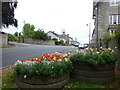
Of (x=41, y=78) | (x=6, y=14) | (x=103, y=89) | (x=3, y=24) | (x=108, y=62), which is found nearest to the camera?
(x=41, y=78)

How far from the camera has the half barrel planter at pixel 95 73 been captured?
3.20 metres

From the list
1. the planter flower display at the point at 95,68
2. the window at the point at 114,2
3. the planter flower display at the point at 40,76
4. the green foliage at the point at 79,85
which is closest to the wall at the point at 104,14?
the window at the point at 114,2

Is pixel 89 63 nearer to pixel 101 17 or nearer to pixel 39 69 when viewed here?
pixel 39 69

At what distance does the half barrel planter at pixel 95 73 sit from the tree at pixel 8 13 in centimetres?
1482

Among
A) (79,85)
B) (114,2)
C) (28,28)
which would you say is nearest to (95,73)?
(79,85)

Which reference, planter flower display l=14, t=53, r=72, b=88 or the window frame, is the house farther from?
planter flower display l=14, t=53, r=72, b=88

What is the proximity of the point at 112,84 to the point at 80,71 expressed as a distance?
108cm

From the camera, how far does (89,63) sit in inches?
126

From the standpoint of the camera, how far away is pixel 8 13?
14.6 meters

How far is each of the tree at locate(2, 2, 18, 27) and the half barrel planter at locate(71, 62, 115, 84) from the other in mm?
14817

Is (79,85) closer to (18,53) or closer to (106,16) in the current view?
(18,53)

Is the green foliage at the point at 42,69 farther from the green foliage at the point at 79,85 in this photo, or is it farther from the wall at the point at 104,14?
the wall at the point at 104,14

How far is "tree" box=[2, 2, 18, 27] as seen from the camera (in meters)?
14.0

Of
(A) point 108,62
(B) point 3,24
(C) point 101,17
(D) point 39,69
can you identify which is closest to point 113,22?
(C) point 101,17
